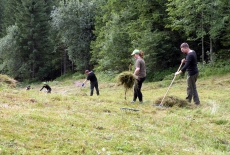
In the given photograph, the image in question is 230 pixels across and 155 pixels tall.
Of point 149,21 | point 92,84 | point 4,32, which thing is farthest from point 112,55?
point 4,32

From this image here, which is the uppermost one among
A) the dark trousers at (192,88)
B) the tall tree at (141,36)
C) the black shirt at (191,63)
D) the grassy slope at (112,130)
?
the tall tree at (141,36)

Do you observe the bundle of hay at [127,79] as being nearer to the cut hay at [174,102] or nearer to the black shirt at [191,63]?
the cut hay at [174,102]

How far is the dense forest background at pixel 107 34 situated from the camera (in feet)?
69.1

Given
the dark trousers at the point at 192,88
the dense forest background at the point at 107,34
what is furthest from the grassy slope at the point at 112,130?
the dense forest background at the point at 107,34

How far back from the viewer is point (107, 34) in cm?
3123

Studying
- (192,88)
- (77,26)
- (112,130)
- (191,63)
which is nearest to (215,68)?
(192,88)

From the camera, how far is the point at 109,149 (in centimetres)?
443

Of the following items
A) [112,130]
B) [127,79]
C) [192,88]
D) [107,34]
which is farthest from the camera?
[107,34]

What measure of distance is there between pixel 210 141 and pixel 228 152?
0.63 m

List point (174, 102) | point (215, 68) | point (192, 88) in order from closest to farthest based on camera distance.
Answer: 1. point (174, 102)
2. point (192, 88)
3. point (215, 68)

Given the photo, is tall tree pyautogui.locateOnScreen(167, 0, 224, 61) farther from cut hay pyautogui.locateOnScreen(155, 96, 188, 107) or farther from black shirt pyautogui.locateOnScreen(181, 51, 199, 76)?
cut hay pyautogui.locateOnScreen(155, 96, 188, 107)

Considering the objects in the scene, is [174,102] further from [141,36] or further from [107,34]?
[107,34]

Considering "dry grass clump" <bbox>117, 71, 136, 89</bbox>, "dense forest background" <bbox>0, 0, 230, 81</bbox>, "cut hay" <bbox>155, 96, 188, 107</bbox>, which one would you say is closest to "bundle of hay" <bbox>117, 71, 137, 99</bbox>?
"dry grass clump" <bbox>117, 71, 136, 89</bbox>

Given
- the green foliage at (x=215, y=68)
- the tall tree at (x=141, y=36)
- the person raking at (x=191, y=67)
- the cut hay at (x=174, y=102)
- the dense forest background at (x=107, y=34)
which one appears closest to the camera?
the cut hay at (x=174, y=102)
